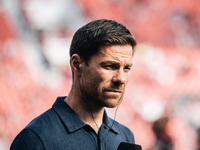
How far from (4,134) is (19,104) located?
26 cm

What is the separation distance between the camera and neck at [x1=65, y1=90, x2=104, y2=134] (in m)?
1.07

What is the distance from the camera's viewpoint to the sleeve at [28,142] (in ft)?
2.99

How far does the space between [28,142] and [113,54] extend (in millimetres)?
344

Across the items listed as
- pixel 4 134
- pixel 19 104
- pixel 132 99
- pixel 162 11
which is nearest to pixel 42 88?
pixel 19 104

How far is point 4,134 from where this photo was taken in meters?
2.75

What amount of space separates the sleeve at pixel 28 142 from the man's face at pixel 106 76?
206 mm

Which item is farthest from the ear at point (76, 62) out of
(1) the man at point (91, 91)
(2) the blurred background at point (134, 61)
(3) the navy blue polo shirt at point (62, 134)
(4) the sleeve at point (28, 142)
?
(2) the blurred background at point (134, 61)

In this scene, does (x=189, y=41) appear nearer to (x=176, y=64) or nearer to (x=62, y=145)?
(x=176, y=64)

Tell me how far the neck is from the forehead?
138mm

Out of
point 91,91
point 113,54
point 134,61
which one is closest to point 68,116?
point 91,91

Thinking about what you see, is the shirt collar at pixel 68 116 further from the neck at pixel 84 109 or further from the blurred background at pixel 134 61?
the blurred background at pixel 134 61

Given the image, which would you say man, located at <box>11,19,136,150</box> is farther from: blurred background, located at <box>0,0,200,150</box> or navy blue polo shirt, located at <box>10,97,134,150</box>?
blurred background, located at <box>0,0,200,150</box>

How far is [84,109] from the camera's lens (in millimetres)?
1069

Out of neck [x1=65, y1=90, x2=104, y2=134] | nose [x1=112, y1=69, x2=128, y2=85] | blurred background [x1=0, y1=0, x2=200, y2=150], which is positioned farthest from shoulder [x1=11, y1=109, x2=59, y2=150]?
blurred background [x1=0, y1=0, x2=200, y2=150]
